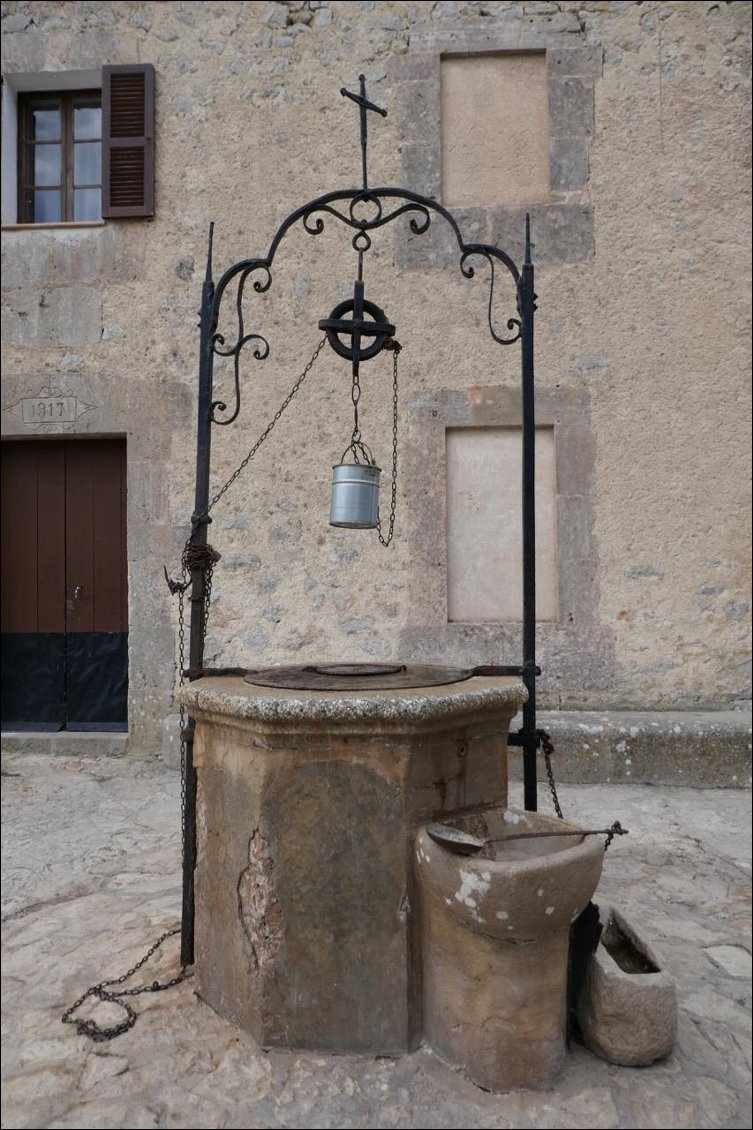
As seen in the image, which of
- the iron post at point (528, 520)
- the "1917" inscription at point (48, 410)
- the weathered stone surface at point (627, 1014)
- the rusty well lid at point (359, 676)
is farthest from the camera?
the "1917" inscription at point (48, 410)

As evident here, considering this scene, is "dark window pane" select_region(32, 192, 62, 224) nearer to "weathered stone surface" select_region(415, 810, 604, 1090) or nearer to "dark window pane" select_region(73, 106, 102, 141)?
"dark window pane" select_region(73, 106, 102, 141)

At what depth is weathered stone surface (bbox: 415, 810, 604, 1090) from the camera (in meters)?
1.86

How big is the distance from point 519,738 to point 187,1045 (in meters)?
1.30

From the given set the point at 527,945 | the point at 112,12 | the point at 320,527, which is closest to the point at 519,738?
the point at 527,945

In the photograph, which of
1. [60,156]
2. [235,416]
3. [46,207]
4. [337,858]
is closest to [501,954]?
[337,858]

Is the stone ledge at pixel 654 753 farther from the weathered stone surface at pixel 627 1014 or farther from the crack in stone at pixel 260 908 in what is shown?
the crack in stone at pixel 260 908

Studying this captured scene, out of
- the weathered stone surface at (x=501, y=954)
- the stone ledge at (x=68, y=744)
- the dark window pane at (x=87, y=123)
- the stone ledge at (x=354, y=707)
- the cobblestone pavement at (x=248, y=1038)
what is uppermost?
the dark window pane at (x=87, y=123)

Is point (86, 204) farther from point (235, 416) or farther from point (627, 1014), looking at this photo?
point (627, 1014)

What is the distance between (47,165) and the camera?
5.95 metres

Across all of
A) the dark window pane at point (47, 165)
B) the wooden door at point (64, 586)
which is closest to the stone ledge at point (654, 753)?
the wooden door at point (64, 586)

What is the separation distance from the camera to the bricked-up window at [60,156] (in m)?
5.90

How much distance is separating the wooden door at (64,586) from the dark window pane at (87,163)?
195 centimetres

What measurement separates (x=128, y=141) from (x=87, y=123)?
0.64m

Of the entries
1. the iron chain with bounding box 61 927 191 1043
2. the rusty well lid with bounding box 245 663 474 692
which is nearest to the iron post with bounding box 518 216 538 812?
the rusty well lid with bounding box 245 663 474 692
